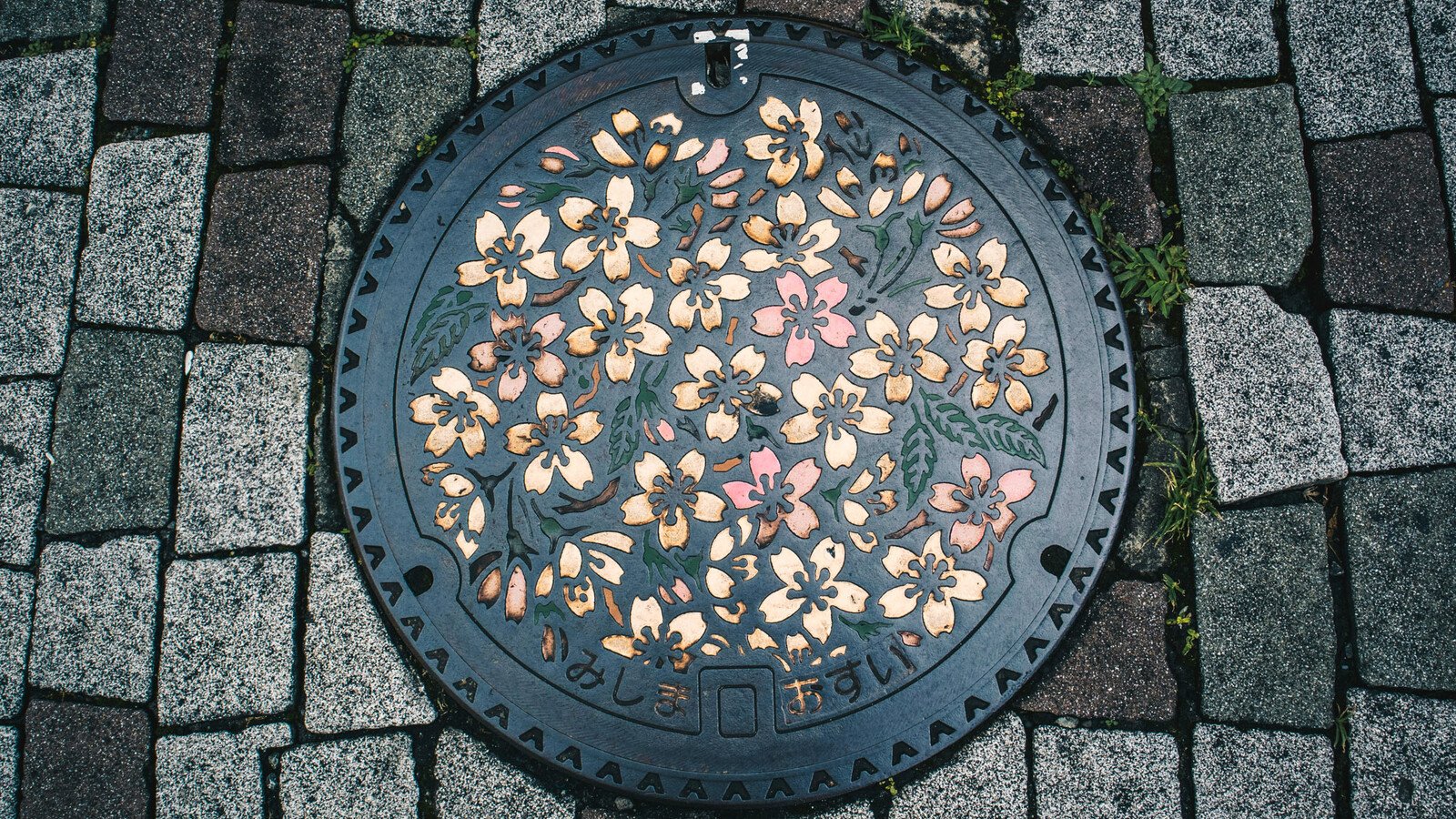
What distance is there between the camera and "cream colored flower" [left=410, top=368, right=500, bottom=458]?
179cm

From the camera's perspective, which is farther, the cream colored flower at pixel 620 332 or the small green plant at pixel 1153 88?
the small green plant at pixel 1153 88

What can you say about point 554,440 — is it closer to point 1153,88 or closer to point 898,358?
point 898,358

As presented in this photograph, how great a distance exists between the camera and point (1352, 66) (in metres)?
1.95

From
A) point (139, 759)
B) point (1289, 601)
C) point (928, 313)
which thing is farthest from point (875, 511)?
point (139, 759)

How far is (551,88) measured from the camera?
1.92 meters

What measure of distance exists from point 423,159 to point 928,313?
3.73 feet

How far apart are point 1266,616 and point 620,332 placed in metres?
1.43

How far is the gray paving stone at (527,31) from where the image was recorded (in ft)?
6.48

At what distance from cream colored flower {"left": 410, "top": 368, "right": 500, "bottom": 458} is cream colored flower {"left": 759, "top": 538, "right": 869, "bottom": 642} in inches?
25.6

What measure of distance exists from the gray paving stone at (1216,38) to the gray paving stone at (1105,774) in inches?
56.7

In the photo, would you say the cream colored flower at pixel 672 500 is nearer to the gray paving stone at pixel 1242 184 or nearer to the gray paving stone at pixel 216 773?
the gray paving stone at pixel 216 773

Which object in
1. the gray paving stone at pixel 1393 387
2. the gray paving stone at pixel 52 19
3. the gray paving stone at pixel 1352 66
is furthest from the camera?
the gray paving stone at pixel 52 19

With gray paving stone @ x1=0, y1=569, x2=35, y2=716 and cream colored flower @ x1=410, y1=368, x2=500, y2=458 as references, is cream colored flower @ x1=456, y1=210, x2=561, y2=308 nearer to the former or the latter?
cream colored flower @ x1=410, y1=368, x2=500, y2=458

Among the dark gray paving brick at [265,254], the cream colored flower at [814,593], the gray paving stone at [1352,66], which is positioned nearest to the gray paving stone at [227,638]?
the dark gray paving brick at [265,254]
